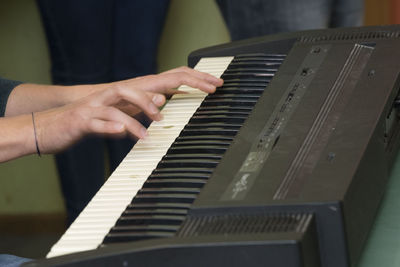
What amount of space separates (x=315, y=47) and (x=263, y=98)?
21 cm

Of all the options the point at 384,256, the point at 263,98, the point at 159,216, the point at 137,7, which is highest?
the point at 137,7

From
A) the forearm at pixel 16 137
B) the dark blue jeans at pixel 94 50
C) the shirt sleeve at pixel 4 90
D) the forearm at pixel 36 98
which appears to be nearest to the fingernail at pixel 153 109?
the forearm at pixel 16 137

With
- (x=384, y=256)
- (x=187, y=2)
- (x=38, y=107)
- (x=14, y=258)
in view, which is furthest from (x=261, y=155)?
(x=187, y=2)

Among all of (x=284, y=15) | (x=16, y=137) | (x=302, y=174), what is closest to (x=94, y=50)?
(x=284, y=15)

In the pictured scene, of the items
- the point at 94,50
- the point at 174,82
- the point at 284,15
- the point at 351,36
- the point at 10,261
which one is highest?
the point at 284,15

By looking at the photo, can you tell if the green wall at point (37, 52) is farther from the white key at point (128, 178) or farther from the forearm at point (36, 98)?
the white key at point (128, 178)

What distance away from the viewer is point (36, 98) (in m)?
1.80

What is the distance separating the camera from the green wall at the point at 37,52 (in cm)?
277

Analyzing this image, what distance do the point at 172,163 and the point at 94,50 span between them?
1.49 m

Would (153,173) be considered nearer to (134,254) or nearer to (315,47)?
(134,254)

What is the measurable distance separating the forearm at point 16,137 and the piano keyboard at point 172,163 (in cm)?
25

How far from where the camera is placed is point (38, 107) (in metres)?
1.81

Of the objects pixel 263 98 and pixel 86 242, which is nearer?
pixel 86 242

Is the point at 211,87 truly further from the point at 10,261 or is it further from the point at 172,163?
the point at 10,261
